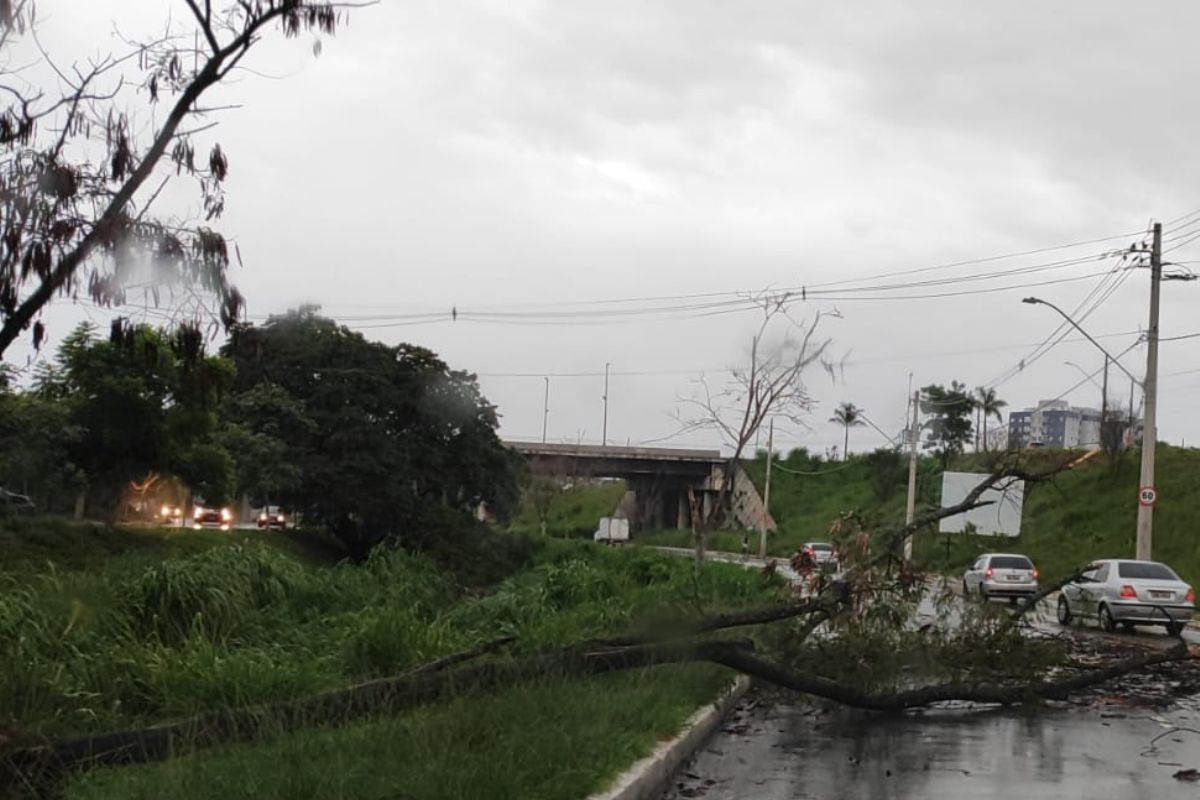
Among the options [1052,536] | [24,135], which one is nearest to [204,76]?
[24,135]

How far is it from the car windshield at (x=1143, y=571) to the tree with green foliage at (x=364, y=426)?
21602 millimetres

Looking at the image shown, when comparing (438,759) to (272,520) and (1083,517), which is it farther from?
(1083,517)

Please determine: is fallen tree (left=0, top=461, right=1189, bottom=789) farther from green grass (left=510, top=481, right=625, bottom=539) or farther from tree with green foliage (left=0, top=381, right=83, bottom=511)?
green grass (left=510, top=481, right=625, bottom=539)

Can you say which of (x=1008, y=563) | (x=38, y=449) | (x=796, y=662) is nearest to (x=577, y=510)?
(x=1008, y=563)

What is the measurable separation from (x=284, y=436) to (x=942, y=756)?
3197cm

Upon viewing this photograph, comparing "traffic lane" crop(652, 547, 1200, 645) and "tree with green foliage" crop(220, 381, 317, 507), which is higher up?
"tree with green foliage" crop(220, 381, 317, 507)

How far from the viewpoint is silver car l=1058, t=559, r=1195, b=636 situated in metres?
24.0

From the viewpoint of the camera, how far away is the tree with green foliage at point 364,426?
39.3 metres

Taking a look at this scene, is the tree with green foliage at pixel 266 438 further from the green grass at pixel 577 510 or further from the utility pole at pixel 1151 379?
the green grass at pixel 577 510

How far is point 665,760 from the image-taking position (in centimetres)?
885

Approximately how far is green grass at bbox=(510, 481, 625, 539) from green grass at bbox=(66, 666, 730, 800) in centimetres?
6463

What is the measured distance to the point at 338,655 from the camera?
12.1 m

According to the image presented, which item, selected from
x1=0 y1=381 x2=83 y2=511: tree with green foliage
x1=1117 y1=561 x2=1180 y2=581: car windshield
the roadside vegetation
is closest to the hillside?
x1=1117 y1=561 x2=1180 y2=581: car windshield

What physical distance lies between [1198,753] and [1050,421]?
137304 mm
